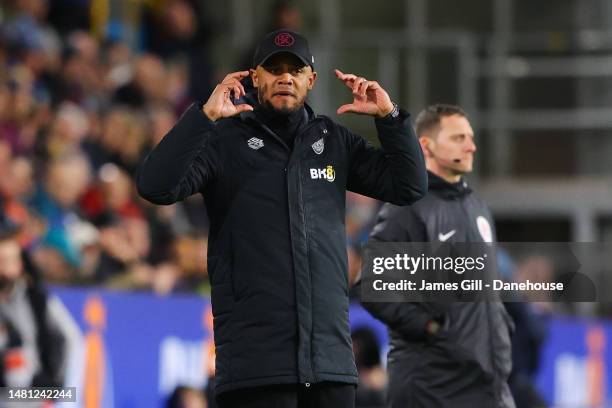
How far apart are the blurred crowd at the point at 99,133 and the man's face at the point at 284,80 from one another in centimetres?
382

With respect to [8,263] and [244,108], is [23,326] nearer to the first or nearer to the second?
[8,263]

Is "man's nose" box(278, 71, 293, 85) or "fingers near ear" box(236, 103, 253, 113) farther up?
"man's nose" box(278, 71, 293, 85)

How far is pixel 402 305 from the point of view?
713cm

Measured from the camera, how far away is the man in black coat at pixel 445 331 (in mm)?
7055

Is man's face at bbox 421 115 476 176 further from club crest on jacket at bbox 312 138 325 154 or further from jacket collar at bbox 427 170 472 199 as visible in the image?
club crest on jacket at bbox 312 138 325 154

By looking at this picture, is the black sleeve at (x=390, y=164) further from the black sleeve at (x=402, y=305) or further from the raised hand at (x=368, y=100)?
the black sleeve at (x=402, y=305)

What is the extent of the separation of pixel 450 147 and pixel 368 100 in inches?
61.1

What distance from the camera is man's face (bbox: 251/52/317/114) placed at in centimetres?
571

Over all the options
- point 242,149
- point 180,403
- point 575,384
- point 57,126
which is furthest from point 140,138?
point 242,149

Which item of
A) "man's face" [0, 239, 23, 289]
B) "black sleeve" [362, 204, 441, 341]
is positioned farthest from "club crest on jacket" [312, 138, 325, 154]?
"man's face" [0, 239, 23, 289]

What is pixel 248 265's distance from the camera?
Answer: 18.3 feet

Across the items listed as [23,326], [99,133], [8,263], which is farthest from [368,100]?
[99,133]

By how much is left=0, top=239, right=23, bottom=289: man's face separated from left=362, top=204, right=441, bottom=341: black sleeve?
2.39 m

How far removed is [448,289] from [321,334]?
1.74m
